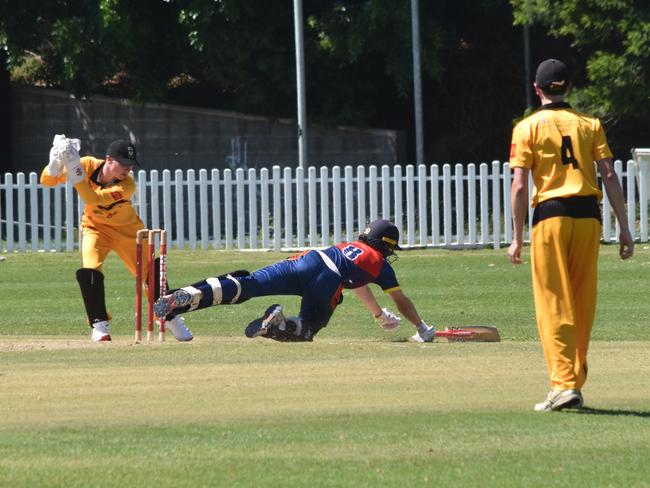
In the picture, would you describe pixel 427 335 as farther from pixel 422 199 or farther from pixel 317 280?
pixel 422 199

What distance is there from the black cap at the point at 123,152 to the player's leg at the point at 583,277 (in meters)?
5.70

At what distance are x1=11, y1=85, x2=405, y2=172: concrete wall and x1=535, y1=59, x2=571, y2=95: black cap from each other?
20.1 meters

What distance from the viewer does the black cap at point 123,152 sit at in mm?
13164

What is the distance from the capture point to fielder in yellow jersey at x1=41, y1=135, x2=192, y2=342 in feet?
42.5

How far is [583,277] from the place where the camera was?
8.48m

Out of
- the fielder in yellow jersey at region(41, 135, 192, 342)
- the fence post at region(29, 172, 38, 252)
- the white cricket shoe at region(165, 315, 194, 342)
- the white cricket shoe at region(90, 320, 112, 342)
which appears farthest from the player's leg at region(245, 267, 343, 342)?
the fence post at region(29, 172, 38, 252)

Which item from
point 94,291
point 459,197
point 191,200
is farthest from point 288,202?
point 94,291

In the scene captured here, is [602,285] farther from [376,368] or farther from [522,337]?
[376,368]

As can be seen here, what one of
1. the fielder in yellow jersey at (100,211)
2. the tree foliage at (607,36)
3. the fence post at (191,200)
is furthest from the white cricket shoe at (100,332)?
the tree foliage at (607,36)

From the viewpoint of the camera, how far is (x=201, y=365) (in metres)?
10.6

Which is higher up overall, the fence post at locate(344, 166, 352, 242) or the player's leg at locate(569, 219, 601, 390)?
the fence post at locate(344, 166, 352, 242)

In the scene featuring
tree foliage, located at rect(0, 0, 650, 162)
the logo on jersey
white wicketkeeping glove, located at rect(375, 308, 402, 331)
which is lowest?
white wicketkeeping glove, located at rect(375, 308, 402, 331)

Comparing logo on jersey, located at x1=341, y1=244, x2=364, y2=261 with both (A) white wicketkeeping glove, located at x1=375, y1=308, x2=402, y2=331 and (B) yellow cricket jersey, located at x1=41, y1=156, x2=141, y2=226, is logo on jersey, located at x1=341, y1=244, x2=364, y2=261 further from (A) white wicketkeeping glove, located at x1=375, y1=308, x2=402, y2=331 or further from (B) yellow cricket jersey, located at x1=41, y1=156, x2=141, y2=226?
(B) yellow cricket jersey, located at x1=41, y1=156, x2=141, y2=226

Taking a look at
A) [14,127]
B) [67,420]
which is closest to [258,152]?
[14,127]
